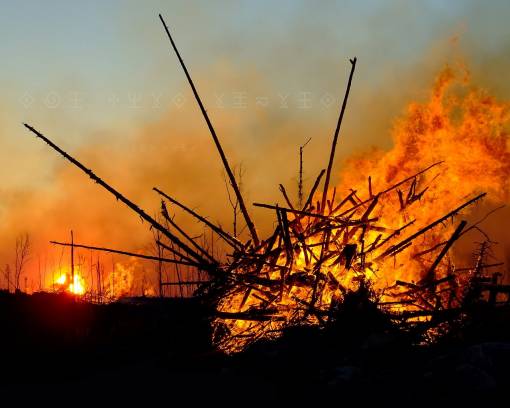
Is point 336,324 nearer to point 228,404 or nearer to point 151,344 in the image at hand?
point 228,404

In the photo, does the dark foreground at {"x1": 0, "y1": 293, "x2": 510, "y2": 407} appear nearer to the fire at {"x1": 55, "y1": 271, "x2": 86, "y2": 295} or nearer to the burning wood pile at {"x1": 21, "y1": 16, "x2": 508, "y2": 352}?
the burning wood pile at {"x1": 21, "y1": 16, "x2": 508, "y2": 352}

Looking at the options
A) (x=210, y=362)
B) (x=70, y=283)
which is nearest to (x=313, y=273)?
(x=210, y=362)

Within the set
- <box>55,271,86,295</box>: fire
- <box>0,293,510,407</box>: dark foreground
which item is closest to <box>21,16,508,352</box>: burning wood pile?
<box>0,293,510,407</box>: dark foreground

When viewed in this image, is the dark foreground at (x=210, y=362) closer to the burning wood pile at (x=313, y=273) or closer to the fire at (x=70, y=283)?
the burning wood pile at (x=313, y=273)

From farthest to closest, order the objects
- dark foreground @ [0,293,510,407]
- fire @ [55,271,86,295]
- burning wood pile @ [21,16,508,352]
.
A: 1. fire @ [55,271,86,295]
2. burning wood pile @ [21,16,508,352]
3. dark foreground @ [0,293,510,407]

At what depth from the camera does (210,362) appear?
708 cm

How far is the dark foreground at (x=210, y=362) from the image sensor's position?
180 inches

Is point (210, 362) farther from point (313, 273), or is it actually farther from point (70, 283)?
point (70, 283)

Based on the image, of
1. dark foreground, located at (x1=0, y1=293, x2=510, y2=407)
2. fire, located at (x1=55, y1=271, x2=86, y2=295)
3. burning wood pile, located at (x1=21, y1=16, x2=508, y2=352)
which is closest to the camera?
dark foreground, located at (x1=0, y1=293, x2=510, y2=407)

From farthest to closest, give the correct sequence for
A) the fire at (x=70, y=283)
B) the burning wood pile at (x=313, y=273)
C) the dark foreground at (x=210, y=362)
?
1. the fire at (x=70, y=283)
2. the burning wood pile at (x=313, y=273)
3. the dark foreground at (x=210, y=362)

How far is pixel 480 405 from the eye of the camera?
4.02m

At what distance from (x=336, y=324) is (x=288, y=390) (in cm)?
158

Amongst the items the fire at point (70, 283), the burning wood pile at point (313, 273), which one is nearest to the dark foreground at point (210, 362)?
the burning wood pile at point (313, 273)

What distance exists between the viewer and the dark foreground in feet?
15.0
